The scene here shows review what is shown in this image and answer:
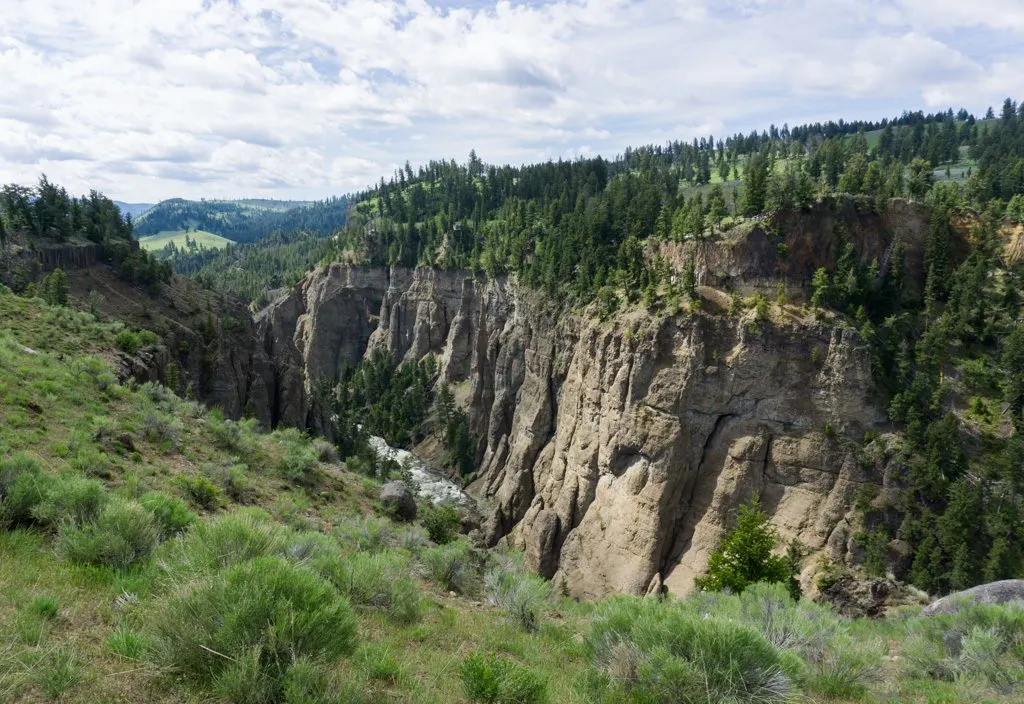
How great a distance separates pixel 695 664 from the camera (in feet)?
23.1

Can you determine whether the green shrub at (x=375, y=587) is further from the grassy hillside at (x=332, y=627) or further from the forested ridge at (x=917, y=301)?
the forested ridge at (x=917, y=301)

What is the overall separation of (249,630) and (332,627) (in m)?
0.90

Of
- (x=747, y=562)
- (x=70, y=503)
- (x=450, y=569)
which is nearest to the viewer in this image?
(x=70, y=503)

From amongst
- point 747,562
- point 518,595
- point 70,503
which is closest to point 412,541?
point 518,595

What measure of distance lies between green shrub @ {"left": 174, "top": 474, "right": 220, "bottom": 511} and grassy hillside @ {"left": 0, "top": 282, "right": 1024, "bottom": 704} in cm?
6

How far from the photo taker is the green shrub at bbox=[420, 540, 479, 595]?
13703mm

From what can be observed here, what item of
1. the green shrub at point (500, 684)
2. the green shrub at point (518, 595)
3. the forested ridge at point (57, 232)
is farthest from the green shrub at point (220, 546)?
the forested ridge at point (57, 232)

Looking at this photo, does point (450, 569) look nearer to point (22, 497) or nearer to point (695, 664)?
point (695, 664)

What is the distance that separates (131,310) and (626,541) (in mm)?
39643

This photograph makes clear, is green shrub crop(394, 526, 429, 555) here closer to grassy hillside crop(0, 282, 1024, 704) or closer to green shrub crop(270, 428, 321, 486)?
grassy hillside crop(0, 282, 1024, 704)

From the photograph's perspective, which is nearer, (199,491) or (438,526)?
(199,491)

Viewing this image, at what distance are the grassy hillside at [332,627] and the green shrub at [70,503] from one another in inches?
1.3

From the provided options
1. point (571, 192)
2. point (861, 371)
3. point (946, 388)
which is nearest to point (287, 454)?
point (861, 371)

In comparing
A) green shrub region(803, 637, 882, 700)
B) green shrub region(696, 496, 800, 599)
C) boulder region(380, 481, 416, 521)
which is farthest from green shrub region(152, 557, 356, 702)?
green shrub region(696, 496, 800, 599)
